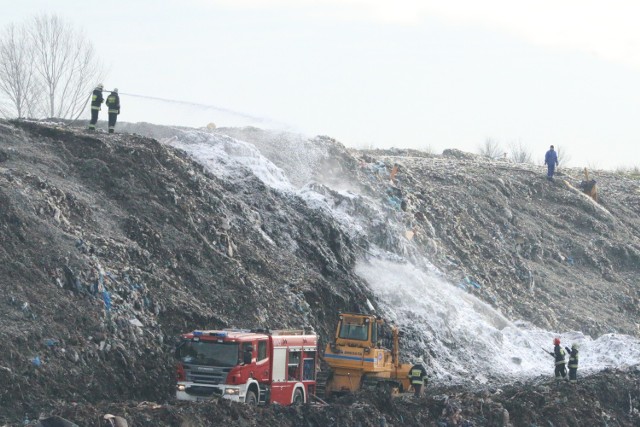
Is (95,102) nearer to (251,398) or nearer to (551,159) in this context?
(251,398)

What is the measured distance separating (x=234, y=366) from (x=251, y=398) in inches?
36.4

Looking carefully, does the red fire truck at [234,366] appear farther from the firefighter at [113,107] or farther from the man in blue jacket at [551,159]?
the man in blue jacket at [551,159]

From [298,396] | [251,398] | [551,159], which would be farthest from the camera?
[551,159]

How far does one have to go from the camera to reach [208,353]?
2045 centimetres

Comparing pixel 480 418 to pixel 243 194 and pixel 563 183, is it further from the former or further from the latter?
pixel 563 183

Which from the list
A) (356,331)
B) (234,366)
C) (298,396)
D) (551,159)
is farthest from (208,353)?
(551,159)

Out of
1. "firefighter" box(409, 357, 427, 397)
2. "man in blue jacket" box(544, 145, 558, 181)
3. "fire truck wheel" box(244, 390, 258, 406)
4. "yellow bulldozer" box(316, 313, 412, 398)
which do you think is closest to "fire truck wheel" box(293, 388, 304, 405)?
"yellow bulldozer" box(316, 313, 412, 398)

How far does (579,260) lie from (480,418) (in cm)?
2619

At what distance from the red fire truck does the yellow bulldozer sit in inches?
99.9

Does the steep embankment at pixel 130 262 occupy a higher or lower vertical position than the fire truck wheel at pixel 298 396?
higher

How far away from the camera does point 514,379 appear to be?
32688 millimetres

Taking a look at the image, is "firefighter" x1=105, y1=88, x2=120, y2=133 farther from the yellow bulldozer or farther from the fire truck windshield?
the fire truck windshield

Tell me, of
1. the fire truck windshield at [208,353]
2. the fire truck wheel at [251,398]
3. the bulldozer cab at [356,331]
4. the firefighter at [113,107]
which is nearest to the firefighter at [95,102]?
the firefighter at [113,107]

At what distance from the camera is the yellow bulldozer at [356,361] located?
80.2 feet
